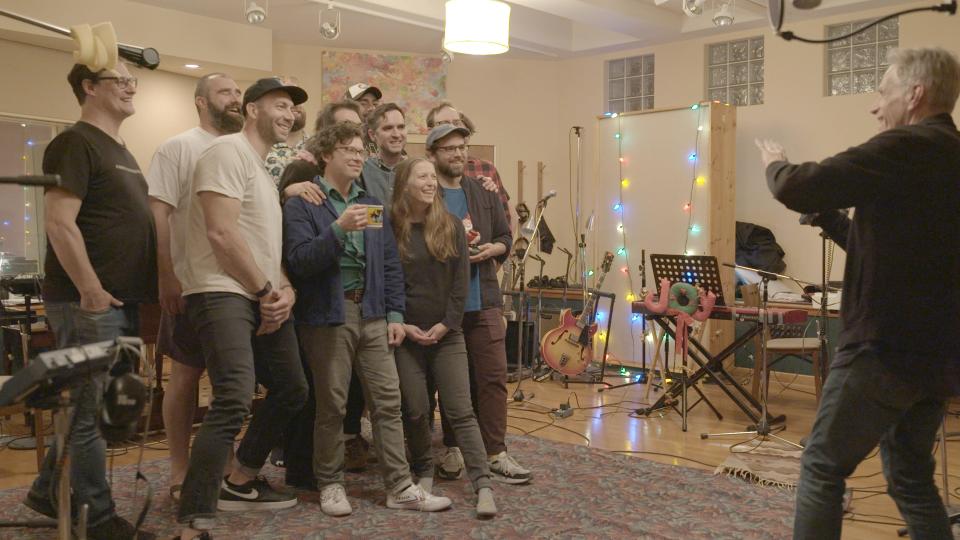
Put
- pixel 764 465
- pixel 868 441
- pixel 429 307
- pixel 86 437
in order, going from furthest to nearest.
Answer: pixel 764 465
pixel 429 307
pixel 86 437
pixel 868 441

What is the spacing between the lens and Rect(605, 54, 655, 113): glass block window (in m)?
8.62

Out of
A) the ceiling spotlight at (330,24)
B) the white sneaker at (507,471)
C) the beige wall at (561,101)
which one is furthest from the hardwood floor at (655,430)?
the ceiling spotlight at (330,24)

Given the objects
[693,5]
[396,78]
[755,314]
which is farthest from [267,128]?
[396,78]

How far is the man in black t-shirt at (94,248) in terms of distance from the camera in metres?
2.71

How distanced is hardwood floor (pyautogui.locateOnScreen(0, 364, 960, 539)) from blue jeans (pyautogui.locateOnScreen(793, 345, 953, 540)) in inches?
40.0

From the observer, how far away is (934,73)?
217 cm

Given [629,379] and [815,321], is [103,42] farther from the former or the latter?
[815,321]

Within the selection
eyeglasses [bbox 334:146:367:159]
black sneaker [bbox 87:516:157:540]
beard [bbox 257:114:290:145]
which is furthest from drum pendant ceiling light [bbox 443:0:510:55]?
black sneaker [bbox 87:516:157:540]

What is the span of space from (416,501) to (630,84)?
637 centimetres

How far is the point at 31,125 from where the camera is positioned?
23.9 feet

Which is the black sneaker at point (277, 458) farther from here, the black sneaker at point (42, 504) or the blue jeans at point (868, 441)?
the blue jeans at point (868, 441)

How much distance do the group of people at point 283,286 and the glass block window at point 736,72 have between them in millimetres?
4624

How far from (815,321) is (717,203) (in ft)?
4.16

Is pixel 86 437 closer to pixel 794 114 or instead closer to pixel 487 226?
pixel 487 226
